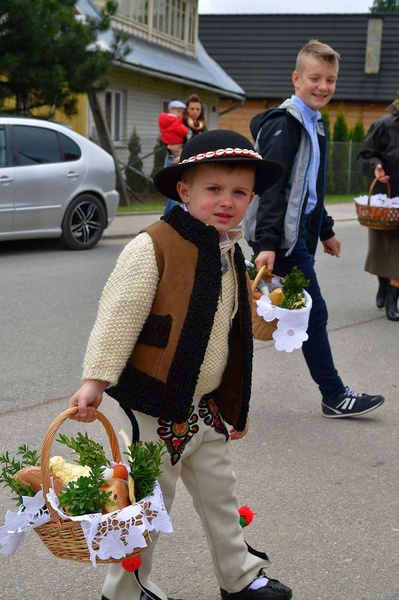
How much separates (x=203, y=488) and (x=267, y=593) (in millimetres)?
442

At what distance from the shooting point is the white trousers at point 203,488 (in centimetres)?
285

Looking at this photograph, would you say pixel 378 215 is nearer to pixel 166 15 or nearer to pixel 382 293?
pixel 382 293

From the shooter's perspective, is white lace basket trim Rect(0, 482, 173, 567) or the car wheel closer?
white lace basket trim Rect(0, 482, 173, 567)

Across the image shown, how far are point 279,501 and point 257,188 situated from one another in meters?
1.71

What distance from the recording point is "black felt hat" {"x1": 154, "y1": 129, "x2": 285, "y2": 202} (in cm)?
275

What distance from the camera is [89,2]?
2178 centimetres

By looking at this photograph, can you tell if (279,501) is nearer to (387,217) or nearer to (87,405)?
(87,405)

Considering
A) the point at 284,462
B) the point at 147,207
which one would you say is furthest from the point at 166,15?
the point at 284,462

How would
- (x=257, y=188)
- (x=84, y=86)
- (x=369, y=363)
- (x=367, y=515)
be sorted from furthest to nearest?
(x=84, y=86), (x=369, y=363), (x=367, y=515), (x=257, y=188)

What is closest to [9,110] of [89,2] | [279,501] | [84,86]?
[84,86]

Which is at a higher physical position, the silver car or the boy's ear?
the boy's ear

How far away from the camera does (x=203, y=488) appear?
299cm

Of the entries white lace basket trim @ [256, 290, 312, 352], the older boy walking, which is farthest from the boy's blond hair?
white lace basket trim @ [256, 290, 312, 352]

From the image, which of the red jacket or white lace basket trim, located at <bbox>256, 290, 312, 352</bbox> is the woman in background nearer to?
white lace basket trim, located at <bbox>256, 290, 312, 352</bbox>
